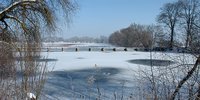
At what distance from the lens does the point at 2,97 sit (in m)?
3.15

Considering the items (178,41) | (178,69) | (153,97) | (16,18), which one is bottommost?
(153,97)

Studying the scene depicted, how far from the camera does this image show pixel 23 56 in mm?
3275

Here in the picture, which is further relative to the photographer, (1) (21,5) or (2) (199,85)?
(1) (21,5)

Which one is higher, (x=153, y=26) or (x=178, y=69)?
(x=153, y=26)

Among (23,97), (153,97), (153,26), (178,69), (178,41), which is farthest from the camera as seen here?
(178,41)

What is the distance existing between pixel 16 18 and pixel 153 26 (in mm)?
10536

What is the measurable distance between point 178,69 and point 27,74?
77.8 inches

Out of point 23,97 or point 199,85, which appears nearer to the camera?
point 23,97

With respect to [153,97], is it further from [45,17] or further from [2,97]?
[45,17]

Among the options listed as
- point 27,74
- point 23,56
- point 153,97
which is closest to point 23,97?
point 27,74

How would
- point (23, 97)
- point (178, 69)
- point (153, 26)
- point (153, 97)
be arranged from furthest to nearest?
point (153, 26) → point (178, 69) → point (153, 97) → point (23, 97)

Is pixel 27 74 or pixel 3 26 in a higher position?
pixel 3 26

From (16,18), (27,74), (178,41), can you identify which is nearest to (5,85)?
(27,74)

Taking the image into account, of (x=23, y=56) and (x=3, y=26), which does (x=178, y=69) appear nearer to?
Result: (x=23, y=56)
